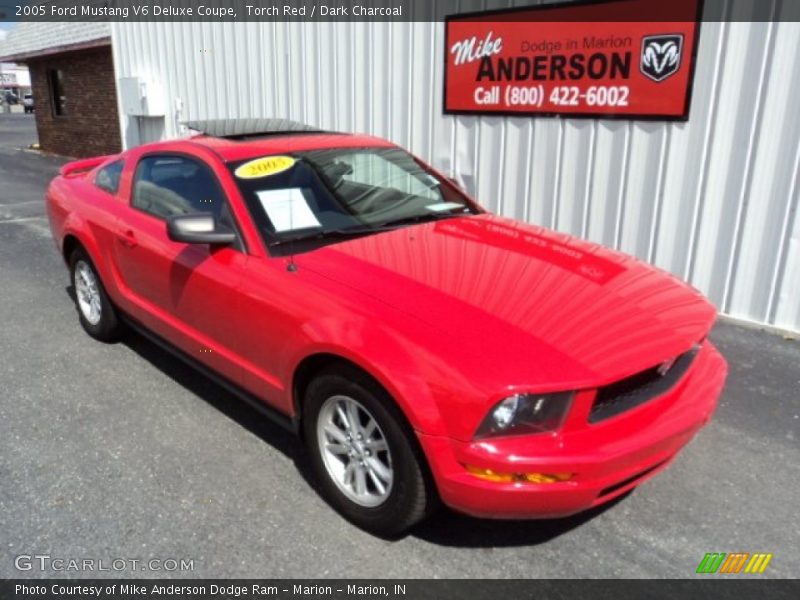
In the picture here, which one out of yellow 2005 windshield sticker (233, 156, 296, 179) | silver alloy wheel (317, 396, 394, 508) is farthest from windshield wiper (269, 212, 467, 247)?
silver alloy wheel (317, 396, 394, 508)

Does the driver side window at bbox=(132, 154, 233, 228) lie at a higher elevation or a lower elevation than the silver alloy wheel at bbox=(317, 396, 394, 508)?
higher

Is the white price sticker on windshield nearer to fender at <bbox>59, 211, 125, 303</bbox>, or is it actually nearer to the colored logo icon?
fender at <bbox>59, 211, 125, 303</bbox>

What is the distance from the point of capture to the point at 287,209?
3.36 meters

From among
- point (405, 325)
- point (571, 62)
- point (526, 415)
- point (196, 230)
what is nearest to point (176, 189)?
point (196, 230)

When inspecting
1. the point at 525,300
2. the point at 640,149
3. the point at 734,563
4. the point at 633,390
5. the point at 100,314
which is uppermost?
the point at 640,149

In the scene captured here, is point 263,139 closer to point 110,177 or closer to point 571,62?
point 110,177

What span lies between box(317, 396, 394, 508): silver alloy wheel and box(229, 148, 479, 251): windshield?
2.84ft

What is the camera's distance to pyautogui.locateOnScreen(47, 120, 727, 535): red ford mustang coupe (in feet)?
7.55

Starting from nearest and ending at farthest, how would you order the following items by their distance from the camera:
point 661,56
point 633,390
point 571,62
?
point 633,390
point 661,56
point 571,62

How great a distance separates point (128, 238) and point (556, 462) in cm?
303

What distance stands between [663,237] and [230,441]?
405 centimetres

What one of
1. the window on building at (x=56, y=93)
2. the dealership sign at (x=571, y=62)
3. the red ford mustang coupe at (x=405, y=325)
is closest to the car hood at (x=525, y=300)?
the red ford mustang coupe at (x=405, y=325)

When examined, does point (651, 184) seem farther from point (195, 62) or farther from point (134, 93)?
point (134, 93)

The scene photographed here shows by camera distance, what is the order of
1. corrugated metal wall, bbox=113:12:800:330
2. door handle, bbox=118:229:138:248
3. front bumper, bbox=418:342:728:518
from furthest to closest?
corrugated metal wall, bbox=113:12:800:330, door handle, bbox=118:229:138:248, front bumper, bbox=418:342:728:518
